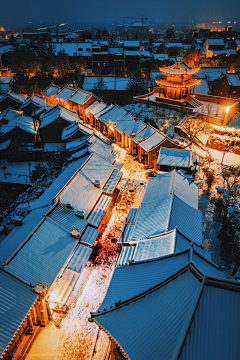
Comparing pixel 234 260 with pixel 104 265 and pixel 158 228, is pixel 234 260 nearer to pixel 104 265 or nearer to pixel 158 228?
pixel 158 228

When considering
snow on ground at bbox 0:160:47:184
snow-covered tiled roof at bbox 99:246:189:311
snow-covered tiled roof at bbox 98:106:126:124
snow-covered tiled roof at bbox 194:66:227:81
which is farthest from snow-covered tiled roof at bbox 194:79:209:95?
snow-covered tiled roof at bbox 99:246:189:311

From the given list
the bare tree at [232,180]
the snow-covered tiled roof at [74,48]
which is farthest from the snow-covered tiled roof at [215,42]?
the bare tree at [232,180]

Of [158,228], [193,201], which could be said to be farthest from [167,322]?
[193,201]

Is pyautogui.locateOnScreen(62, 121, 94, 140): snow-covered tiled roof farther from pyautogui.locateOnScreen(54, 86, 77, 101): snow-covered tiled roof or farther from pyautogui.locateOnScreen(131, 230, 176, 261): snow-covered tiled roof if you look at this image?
pyautogui.locateOnScreen(131, 230, 176, 261): snow-covered tiled roof

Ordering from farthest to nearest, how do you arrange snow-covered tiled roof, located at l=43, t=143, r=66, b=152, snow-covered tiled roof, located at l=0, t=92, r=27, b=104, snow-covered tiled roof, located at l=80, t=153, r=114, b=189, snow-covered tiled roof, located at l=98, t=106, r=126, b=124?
1. snow-covered tiled roof, located at l=0, t=92, r=27, b=104
2. snow-covered tiled roof, located at l=98, t=106, r=126, b=124
3. snow-covered tiled roof, located at l=43, t=143, r=66, b=152
4. snow-covered tiled roof, located at l=80, t=153, r=114, b=189

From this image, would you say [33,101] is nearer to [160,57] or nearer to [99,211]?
[99,211]

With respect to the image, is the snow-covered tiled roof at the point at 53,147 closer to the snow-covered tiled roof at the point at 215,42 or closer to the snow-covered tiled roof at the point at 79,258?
the snow-covered tiled roof at the point at 79,258
